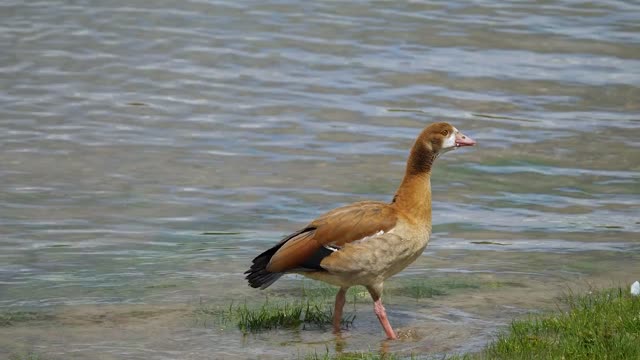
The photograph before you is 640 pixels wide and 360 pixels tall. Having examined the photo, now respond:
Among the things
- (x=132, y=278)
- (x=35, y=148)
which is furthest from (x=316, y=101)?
(x=132, y=278)

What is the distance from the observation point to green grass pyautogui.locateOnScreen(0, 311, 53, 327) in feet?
33.2

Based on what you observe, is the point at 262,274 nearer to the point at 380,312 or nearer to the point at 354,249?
the point at 354,249

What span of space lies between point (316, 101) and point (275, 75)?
1.60m

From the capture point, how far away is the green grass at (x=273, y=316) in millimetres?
9422

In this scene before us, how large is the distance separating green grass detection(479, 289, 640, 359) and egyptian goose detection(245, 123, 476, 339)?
0.98m

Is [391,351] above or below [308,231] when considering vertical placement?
below

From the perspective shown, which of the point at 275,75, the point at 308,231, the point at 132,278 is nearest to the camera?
the point at 308,231

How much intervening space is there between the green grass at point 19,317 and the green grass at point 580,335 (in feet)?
12.2

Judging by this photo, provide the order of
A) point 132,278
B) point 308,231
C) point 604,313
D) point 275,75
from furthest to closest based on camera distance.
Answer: point 275,75, point 132,278, point 308,231, point 604,313

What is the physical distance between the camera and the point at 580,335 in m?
8.35

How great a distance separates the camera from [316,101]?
1892 centimetres

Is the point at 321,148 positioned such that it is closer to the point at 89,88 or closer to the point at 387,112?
the point at 387,112

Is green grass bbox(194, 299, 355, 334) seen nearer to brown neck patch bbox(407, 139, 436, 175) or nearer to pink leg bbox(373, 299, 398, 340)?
pink leg bbox(373, 299, 398, 340)

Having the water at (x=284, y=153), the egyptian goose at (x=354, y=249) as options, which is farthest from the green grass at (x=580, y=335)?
the egyptian goose at (x=354, y=249)
